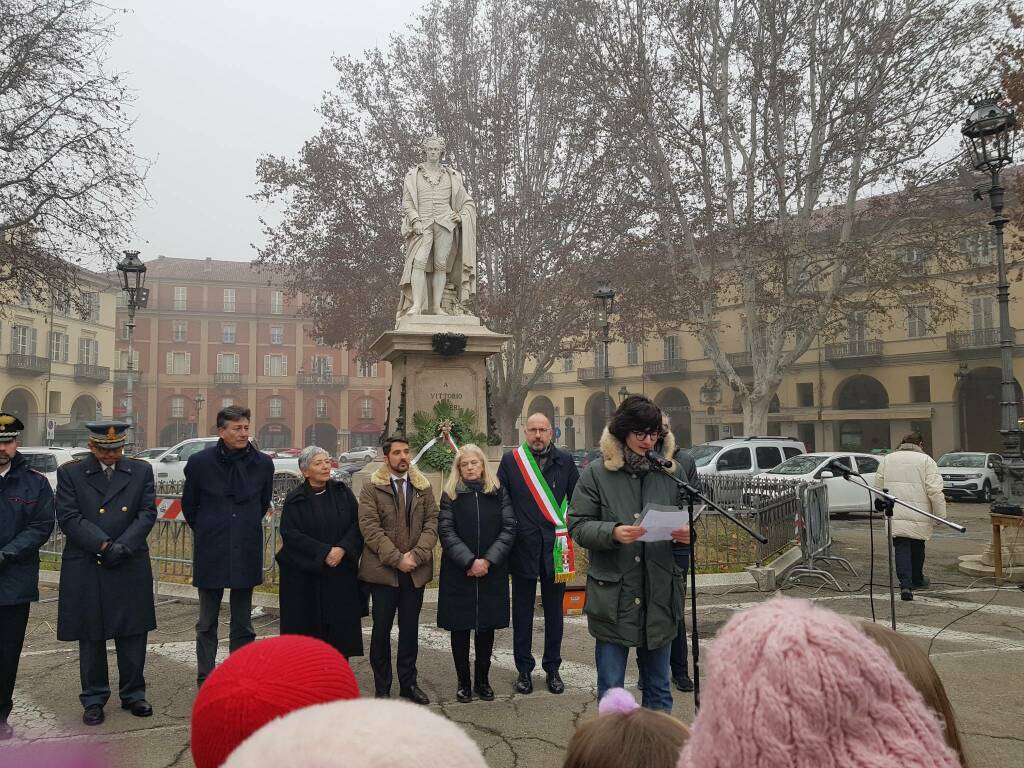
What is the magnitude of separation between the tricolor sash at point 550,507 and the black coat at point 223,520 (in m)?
1.82

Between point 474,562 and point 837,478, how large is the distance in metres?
14.1

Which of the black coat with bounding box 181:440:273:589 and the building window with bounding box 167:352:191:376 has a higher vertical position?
the building window with bounding box 167:352:191:376

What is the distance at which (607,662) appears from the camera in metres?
4.19

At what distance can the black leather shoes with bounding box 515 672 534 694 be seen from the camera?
17.3 feet

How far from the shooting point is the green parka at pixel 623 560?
4.07 meters

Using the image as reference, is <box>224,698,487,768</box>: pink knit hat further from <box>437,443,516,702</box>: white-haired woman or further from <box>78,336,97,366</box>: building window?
<box>78,336,97,366</box>: building window

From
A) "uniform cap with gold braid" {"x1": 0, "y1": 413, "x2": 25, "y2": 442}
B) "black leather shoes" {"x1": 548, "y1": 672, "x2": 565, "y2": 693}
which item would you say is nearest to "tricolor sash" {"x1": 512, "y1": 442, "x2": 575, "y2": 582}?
"black leather shoes" {"x1": 548, "y1": 672, "x2": 565, "y2": 693}

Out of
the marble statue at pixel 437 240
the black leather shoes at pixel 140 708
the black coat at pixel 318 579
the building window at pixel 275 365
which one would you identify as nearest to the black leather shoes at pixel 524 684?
the black coat at pixel 318 579

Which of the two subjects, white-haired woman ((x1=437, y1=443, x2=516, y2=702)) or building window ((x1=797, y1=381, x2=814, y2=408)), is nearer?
white-haired woman ((x1=437, y1=443, x2=516, y2=702))

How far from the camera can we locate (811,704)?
1.02m

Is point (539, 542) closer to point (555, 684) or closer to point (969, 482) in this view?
point (555, 684)

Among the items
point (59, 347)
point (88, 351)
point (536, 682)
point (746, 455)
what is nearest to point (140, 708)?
point (536, 682)

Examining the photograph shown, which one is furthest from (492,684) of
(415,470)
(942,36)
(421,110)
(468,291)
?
(421,110)

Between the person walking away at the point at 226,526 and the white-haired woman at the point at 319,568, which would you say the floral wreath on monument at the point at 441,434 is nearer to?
the person walking away at the point at 226,526
